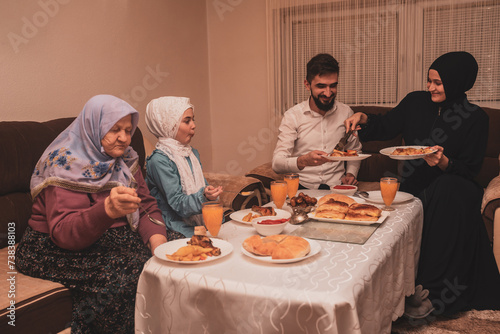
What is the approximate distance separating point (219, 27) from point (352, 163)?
234cm

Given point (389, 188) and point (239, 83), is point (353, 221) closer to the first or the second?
point (389, 188)

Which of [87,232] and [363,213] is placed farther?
[363,213]

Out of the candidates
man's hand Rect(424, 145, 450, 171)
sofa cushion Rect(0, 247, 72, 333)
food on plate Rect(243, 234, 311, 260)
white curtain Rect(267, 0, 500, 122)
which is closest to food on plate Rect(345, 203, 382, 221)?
food on plate Rect(243, 234, 311, 260)

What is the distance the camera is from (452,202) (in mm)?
2227

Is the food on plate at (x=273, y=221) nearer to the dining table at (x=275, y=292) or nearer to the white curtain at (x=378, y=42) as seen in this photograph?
the dining table at (x=275, y=292)

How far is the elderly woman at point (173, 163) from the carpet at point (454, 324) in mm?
1105

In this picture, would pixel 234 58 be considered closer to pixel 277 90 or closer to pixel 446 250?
pixel 277 90

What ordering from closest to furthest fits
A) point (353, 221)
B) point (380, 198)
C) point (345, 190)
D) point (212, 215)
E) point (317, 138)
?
1. point (212, 215)
2. point (353, 221)
3. point (380, 198)
4. point (345, 190)
5. point (317, 138)

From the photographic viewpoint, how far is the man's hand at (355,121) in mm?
2547

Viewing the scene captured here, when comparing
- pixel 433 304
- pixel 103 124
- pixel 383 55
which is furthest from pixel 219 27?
pixel 433 304

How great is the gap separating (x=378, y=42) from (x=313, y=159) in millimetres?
2032

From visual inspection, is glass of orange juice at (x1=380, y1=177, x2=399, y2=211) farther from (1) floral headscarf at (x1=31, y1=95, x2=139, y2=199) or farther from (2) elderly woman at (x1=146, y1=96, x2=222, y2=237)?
(1) floral headscarf at (x1=31, y1=95, x2=139, y2=199)

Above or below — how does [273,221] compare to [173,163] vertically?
below

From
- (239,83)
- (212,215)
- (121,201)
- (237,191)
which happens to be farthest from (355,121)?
(239,83)
